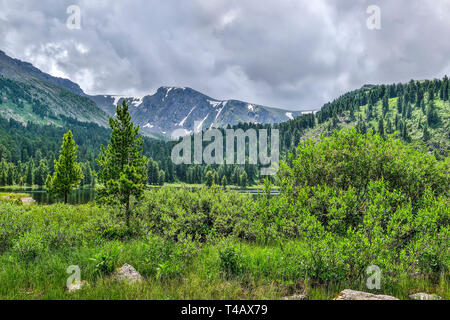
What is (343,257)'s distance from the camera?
8125 mm

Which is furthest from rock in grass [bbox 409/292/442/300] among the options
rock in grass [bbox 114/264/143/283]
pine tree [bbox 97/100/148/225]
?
pine tree [bbox 97/100/148/225]

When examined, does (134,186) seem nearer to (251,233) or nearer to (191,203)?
(191,203)

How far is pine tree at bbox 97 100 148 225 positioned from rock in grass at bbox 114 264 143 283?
8.54m

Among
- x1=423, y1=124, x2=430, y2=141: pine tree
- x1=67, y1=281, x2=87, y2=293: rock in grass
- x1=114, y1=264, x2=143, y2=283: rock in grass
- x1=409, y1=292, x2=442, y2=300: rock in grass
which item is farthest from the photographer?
x1=423, y1=124, x2=430, y2=141: pine tree

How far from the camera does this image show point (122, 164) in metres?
18.2

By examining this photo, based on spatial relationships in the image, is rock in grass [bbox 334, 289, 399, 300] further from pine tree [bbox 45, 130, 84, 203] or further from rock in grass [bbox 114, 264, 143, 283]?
pine tree [bbox 45, 130, 84, 203]

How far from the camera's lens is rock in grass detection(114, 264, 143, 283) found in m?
8.49

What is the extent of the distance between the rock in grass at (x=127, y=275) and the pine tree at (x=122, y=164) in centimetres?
854

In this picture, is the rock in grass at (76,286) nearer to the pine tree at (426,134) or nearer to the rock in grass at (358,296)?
the rock in grass at (358,296)

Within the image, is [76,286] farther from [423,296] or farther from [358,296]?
[423,296]

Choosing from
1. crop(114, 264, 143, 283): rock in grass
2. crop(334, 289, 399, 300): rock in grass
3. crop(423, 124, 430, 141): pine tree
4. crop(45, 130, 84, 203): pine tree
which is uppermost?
crop(423, 124, 430, 141): pine tree
